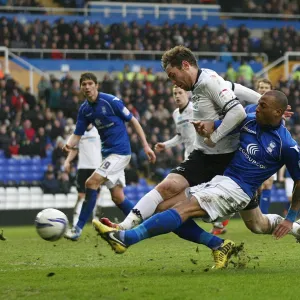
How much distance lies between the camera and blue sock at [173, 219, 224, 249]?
28.6 ft

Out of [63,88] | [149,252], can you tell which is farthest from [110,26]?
[149,252]

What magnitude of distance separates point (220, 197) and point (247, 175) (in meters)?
0.37

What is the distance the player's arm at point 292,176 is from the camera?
803cm

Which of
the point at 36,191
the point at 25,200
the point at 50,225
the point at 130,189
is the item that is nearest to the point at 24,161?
the point at 36,191

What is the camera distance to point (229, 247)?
860cm

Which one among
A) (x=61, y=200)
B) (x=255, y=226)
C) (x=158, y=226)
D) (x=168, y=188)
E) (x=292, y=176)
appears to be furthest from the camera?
(x=61, y=200)

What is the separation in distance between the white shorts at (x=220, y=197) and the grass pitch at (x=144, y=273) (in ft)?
1.94

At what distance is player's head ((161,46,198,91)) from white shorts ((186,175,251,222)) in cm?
106

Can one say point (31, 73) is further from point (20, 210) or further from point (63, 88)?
point (20, 210)

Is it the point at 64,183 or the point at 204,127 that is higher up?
the point at 204,127

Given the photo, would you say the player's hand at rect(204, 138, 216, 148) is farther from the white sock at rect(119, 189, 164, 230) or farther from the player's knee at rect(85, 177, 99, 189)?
the player's knee at rect(85, 177, 99, 189)

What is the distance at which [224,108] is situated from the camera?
27.3ft

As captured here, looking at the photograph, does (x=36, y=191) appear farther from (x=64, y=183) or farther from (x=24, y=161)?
(x=24, y=161)

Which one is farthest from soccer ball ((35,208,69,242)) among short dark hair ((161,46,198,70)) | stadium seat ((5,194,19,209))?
stadium seat ((5,194,19,209))
